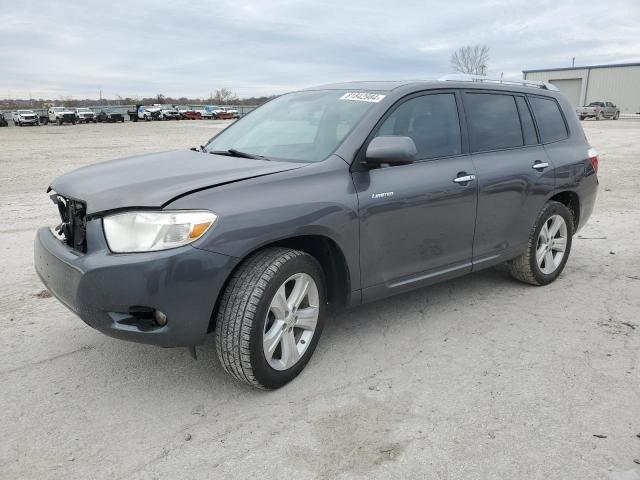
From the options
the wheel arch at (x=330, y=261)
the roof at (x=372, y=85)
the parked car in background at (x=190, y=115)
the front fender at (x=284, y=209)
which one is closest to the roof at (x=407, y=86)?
the roof at (x=372, y=85)

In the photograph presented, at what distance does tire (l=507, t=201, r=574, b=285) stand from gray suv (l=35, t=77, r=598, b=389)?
20 mm

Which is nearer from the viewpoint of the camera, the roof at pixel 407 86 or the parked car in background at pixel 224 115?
the roof at pixel 407 86

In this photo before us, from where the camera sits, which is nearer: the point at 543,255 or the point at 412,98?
the point at 412,98

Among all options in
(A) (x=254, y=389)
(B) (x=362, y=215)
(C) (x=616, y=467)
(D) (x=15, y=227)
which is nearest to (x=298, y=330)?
(A) (x=254, y=389)

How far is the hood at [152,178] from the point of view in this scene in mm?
2818

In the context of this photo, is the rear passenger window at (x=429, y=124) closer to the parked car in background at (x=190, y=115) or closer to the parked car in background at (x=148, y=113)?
the parked car in background at (x=148, y=113)

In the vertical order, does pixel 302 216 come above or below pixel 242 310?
above

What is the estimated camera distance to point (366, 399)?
306 cm

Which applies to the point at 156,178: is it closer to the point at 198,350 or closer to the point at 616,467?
the point at 198,350

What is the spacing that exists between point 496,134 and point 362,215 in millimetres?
1695

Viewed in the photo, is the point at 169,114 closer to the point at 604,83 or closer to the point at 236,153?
the point at 604,83

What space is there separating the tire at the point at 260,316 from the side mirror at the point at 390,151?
0.72 meters

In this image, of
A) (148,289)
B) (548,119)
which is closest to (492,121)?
(548,119)

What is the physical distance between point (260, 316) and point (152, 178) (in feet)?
3.24
